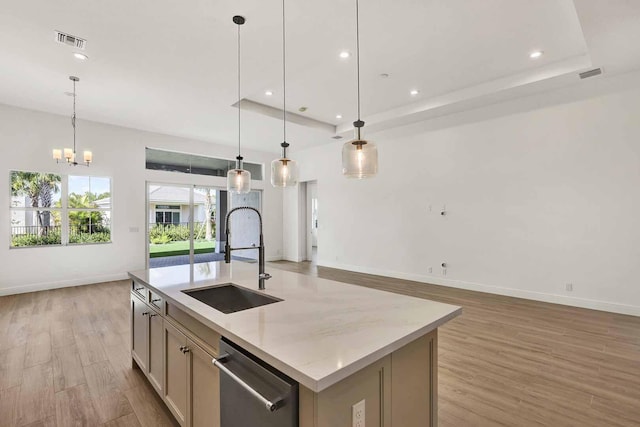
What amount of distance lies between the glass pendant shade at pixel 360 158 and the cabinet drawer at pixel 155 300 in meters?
1.55

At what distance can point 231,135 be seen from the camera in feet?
22.6

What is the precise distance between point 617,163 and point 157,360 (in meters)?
5.65

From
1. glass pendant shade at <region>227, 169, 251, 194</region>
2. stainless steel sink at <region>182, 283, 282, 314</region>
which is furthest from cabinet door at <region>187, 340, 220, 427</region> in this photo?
glass pendant shade at <region>227, 169, 251, 194</region>

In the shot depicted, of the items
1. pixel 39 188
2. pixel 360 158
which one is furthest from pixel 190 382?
pixel 39 188

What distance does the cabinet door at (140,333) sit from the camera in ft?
7.45

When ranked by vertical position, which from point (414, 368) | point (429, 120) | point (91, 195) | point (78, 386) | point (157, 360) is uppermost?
point (429, 120)

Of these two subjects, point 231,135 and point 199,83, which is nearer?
point 199,83

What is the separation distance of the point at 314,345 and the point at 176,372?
3.95ft

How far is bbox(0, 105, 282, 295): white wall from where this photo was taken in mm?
5133

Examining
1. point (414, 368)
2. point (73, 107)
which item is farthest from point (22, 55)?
point (414, 368)

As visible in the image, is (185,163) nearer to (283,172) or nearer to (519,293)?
(283,172)

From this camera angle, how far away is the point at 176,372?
71.8 inches

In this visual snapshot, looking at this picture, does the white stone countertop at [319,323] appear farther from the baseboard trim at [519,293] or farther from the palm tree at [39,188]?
the palm tree at [39,188]

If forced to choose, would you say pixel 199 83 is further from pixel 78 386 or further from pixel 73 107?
pixel 78 386
